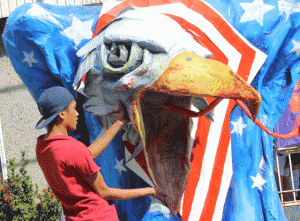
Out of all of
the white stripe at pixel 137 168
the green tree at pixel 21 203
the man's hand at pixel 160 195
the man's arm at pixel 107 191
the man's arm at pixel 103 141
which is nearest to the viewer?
the man's arm at pixel 107 191

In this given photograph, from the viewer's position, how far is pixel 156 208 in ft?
7.90

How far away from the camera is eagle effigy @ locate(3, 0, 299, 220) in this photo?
6.95ft

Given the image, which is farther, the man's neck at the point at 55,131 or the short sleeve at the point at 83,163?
the man's neck at the point at 55,131

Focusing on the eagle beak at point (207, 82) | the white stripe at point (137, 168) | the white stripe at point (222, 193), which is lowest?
the white stripe at point (222, 193)

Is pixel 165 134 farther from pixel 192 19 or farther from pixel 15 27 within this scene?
pixel 15 27

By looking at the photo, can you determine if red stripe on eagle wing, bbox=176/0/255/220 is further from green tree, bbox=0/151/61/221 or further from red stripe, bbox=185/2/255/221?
green tree, bbox=0/151/61/221

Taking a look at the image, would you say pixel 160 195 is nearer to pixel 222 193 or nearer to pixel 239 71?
pixel 222 193

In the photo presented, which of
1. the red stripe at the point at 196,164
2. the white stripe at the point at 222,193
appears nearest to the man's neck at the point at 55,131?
the red stripe at the point at 196,164

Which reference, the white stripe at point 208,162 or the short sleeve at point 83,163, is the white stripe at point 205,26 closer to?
the white stripe at point 208,162

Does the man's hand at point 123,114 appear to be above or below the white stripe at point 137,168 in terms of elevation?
above

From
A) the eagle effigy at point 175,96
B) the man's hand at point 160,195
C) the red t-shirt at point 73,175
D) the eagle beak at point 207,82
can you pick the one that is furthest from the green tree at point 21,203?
the eagle beak at point 207,82

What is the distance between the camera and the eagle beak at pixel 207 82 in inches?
73.5

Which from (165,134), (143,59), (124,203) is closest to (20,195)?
(124,203)

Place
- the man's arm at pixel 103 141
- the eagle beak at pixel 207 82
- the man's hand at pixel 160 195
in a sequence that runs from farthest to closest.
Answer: the man's hand at pixel 160 195 → the man's arm at pixel 103 141 → the eagle beak at pixel 207 82
